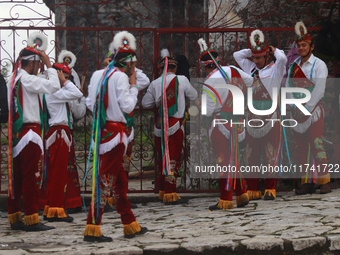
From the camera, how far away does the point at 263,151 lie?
239 inches

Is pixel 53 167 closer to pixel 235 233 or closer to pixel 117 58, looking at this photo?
pixel 117 58

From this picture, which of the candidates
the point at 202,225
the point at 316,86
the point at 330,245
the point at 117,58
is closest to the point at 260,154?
the point at 316,86

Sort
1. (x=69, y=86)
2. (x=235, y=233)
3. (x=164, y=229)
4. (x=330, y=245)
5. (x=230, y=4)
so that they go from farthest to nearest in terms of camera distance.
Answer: (x=230, y=4)
(x=69, y=86)
(x=164, y=229)
(x=235, y=233)
(x=330, y=245)

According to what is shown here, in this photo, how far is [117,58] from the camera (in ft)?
14.1

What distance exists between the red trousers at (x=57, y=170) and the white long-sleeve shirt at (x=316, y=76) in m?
3.10

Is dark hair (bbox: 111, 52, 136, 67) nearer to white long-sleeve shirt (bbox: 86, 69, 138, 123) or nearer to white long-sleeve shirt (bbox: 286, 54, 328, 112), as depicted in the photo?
white long-sleeve shirt (bbox: 86, 69, 138, 123)

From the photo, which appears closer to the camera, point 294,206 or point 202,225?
point 202,225

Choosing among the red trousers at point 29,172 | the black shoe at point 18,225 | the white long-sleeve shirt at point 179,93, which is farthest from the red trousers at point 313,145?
the black shoe at point 18,225

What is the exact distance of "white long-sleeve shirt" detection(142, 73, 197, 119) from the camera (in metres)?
6.08

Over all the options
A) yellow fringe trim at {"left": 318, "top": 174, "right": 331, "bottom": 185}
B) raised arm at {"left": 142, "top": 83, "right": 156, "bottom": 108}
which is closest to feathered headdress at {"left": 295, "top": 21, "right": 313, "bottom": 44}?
yellow fringe trim at {"left": 318, "top": 174, "right": 331, "bottom": 185}

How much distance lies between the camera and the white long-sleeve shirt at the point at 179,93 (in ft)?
20.0

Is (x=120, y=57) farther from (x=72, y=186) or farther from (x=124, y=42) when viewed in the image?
(x=72, y=186)

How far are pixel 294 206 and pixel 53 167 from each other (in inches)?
110

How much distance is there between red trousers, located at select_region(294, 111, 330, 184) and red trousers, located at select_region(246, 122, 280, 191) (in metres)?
0.34
